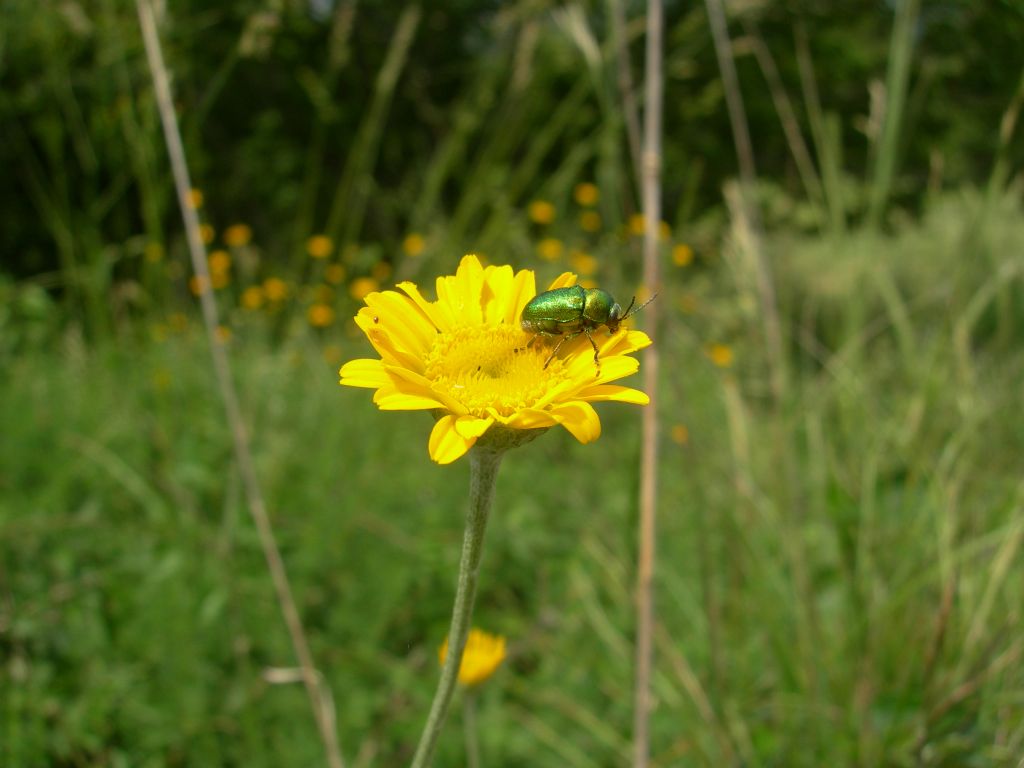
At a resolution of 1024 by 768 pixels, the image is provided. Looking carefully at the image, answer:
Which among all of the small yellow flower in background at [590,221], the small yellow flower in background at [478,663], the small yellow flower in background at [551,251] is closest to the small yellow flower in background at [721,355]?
the small yellow flower in background at [551,251]

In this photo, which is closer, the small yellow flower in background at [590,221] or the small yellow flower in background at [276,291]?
the small yellow flower in background at [276,291]

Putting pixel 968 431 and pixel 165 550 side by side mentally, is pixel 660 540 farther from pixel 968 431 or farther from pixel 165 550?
pixel 165 550

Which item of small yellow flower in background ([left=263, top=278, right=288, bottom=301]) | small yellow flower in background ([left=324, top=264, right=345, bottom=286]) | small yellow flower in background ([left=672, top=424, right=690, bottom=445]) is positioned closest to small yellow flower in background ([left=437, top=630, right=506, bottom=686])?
small yellow flower in background ([left=672, top=424, right=690, bottom=445])

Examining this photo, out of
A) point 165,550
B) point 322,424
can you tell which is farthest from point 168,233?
point 165,550

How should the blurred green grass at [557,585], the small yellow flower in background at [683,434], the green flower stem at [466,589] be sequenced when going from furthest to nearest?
the blurred green grass at [557,585] → the small yellow flower in background at [683,434] → the green flower stem at [466,589]

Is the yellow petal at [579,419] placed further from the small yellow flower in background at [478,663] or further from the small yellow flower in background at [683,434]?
the small yellow flower in background at [683,434]

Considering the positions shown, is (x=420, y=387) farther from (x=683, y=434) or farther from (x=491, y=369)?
(x=683, y=434)
